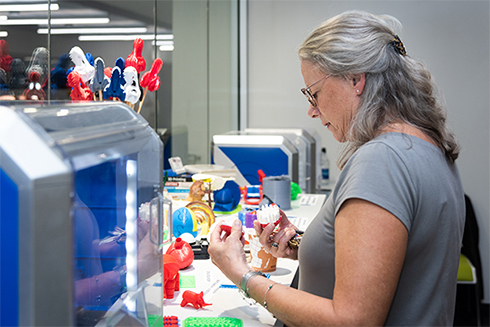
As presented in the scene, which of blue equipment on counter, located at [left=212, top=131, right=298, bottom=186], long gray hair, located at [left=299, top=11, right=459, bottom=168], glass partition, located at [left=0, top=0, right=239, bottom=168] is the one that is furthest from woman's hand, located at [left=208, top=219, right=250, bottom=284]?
blue equipment on counter, located at [left=212, top=131, right=298, bottom=186]

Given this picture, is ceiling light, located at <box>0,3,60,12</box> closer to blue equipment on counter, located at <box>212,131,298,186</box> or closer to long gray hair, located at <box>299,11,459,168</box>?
long gray hair, located at <box>299,11,459,168</box>

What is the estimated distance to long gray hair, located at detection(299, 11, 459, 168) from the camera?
3.02 ft

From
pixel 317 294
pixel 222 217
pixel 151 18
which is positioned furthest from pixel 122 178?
pixel 151 18

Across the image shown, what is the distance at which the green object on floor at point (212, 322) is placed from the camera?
0.99 metres

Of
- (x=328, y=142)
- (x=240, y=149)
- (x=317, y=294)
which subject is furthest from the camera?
(x=328, y=142)

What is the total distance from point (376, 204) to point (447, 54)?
368 centimetres

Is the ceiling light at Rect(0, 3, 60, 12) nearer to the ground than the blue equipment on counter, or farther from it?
farther from it

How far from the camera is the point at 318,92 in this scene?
1.03 meters

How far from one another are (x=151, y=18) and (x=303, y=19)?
2081 mm

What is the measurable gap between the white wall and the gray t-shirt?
3198mm

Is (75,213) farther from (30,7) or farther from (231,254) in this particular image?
(30,7)

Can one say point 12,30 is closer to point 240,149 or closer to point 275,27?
point 240,149

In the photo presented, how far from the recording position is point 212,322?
3.29 feet

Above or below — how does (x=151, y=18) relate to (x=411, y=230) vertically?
above
